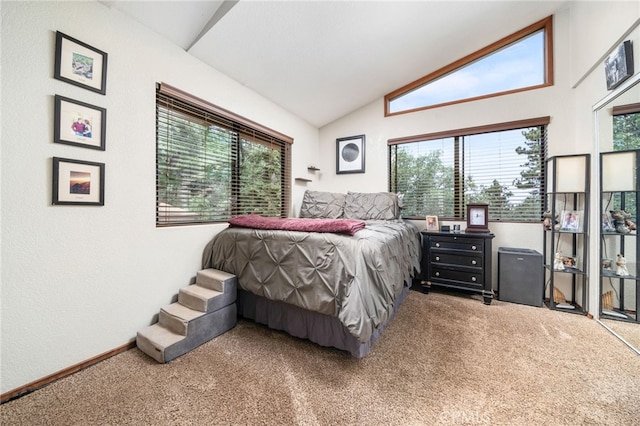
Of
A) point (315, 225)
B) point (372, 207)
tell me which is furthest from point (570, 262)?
point (315, 225)

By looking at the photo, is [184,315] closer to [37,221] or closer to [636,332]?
[37,221]

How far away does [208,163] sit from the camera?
2436mm

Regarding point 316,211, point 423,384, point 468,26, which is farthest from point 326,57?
point 423,384

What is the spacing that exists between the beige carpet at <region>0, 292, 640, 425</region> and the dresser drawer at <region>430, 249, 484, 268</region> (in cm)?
82

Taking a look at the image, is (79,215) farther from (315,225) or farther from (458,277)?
(458,277)

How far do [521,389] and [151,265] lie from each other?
2.58 m

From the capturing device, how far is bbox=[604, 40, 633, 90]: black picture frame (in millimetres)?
1781

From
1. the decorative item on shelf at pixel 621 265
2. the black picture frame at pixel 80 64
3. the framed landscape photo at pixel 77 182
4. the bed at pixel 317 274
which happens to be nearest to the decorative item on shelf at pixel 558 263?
the decorative item on shelf at pixel 621 265

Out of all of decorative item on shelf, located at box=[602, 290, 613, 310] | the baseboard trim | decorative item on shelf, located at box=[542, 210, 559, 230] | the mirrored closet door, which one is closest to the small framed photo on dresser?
decorative item on shelf, located at box=[542, 210, 559, 230]

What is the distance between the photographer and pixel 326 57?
2.57 meters

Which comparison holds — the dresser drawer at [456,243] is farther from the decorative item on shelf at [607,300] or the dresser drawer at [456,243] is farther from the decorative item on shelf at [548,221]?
the decorative item on shelf at [607,300]

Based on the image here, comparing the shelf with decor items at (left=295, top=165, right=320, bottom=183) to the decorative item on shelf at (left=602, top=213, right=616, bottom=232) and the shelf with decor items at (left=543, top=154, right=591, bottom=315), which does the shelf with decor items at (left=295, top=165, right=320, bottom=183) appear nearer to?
the shelf with decor items at (left=543, top=154, right=591, bottom=315)

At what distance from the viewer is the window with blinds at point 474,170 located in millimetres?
2891

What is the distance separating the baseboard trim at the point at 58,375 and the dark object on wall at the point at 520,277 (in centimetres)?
353
